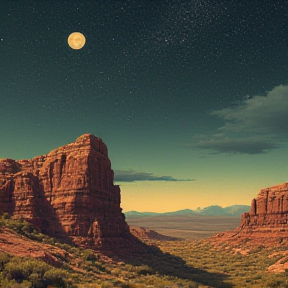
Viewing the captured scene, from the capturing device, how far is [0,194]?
60.7 meters

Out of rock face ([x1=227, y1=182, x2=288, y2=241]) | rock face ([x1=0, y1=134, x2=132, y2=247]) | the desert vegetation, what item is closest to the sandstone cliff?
rock face ([x1=227, y1=182, x2=288, y2=241])

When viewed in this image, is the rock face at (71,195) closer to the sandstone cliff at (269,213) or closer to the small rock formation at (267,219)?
the small rock formation at (267,219)

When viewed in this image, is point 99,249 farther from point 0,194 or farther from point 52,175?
point 0,194

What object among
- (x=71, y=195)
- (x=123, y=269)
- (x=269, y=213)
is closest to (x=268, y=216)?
(x=269, y=213)

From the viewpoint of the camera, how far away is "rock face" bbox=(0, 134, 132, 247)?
5594cm

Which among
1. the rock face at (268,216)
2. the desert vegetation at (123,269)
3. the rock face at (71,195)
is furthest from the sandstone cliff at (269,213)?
the rock face at (71,195)

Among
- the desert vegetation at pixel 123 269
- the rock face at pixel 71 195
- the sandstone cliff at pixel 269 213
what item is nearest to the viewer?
the desert vegetation at pixel 123 269

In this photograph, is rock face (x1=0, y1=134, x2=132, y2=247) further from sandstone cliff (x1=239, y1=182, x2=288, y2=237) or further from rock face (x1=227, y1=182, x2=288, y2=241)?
sandstone cliff (x1=239, y1=182, x2=288, y2=237)

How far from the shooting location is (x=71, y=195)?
2269 inches

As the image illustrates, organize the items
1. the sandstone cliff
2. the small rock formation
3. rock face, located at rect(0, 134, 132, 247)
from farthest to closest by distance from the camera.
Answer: the sandstone cliff, the small rock formation, rock face, located at rect(0, 134, 132, 247)

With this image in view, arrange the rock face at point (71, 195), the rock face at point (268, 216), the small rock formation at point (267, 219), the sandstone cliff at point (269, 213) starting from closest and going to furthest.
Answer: the rock face at point (71, 195) → the small rock formation at point (267, 219) → the rock face at point (268, 216) → the sandstone cliff at point (269, 213)

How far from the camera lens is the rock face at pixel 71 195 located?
55.9 m

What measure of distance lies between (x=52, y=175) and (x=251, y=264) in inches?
1962

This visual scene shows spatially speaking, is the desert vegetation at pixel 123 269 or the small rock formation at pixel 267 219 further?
the small rock formation at pixel 267 219
